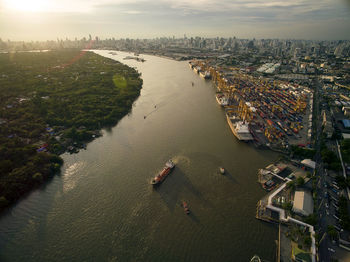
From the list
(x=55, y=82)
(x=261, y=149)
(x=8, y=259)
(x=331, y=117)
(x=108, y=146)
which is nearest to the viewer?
(x=8, y=259)

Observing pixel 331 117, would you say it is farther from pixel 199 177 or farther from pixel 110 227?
pixel 110 227

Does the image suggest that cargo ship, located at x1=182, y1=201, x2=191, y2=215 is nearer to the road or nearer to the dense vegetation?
the road

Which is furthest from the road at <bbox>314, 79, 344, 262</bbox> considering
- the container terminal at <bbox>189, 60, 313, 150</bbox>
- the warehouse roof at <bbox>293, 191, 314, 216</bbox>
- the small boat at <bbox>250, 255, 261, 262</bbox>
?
the container terminal at <bbox>189, 60, 313, 150</bbox>

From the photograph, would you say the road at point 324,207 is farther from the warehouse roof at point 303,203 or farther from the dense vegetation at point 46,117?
the dense vegetation at point 46,117

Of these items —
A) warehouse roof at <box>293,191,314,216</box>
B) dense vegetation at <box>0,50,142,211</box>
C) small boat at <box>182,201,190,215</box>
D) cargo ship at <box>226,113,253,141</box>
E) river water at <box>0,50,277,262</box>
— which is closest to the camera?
river water at <box>0,50,277,262</box>

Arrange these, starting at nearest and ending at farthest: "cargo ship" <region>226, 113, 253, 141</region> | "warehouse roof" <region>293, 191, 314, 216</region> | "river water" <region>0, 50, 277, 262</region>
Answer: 1. "river water" <region>0, 50, 277, 262</region>
2. "warehouse roof" <region>293, 191, 314, 216</region>
3. "cargo ship" <region>226, 113, 253, 141</region>

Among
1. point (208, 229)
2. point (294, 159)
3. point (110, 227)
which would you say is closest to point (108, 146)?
→ point (110, 227)

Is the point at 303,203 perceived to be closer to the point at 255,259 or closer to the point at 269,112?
the point at 255,259
